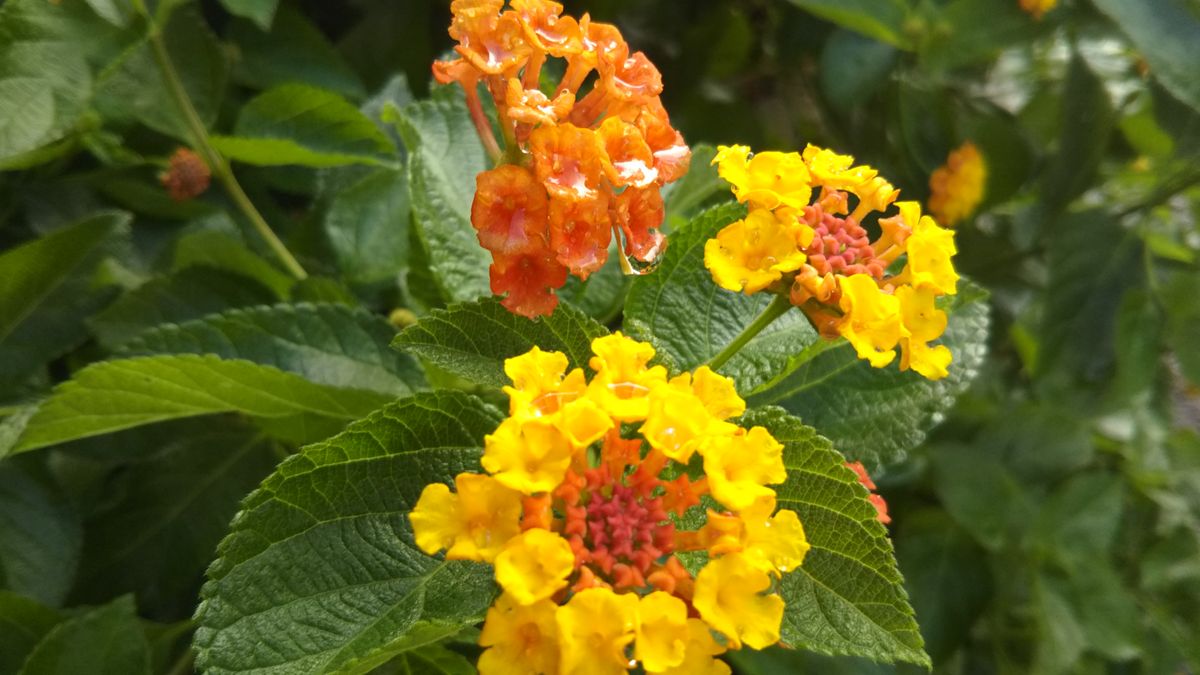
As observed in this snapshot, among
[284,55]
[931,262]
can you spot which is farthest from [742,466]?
[284,55]

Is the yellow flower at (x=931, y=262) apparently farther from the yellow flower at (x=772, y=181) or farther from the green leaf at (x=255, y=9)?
the green leaf at (x=255, y=9)

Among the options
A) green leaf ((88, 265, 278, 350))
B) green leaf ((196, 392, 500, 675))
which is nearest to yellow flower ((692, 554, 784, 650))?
green leaf ((196, 392, 500, 675))

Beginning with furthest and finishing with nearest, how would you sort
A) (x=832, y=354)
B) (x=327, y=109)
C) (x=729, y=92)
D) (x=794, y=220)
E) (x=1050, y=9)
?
(x=729, y=92)
(x=1050, y=9)
(x=327, y=109)
(x=832, y=354)
(x=794, y=220)

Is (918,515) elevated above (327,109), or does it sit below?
below

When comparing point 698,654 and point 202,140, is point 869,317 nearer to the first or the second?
point 698,654

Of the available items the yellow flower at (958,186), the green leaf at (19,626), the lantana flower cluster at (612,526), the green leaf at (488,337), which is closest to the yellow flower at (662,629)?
the lantana flower cluster at (612,526)

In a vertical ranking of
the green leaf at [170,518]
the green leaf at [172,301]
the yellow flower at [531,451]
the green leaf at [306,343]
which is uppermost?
the yellow flower at [531,451]

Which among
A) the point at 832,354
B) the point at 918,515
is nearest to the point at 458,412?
the point at 832,354

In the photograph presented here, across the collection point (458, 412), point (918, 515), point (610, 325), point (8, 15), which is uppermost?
point (8, 15)

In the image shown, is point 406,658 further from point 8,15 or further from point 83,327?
point 8,15
